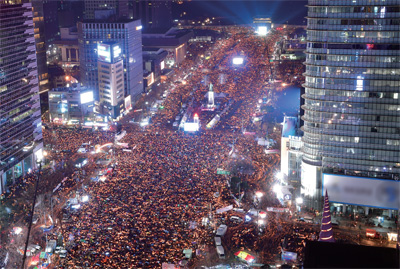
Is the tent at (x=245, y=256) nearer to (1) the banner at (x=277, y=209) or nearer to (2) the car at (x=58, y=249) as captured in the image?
(1) the banner at (x=277, y=209)

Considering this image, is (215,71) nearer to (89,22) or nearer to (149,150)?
(89,22)

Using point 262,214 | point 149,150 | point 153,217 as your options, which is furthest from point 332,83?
point 149,150

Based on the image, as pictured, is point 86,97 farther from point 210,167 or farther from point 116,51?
point 210,167

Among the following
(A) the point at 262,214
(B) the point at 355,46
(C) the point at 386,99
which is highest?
(B) the point at 355,46

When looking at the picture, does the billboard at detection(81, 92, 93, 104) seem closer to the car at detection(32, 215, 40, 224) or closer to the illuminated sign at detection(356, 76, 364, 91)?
the car at detection(32, 215, 40, 224)

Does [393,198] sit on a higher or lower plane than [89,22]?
lower

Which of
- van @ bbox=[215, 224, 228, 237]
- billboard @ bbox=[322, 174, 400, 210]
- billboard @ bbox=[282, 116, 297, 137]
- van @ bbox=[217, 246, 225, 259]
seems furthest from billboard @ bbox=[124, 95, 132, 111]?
van @ bbox=[217, 246, 225, 259]

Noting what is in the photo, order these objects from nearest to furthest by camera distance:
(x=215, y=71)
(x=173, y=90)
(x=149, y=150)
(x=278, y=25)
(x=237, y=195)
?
(x=237, y=195)
(x=149, y=150)
(x=173, y=90)
(x=215, y=71)
(x=278, y=25)

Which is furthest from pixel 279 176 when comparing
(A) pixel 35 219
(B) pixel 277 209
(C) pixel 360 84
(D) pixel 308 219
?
(A) pixel 35 219
